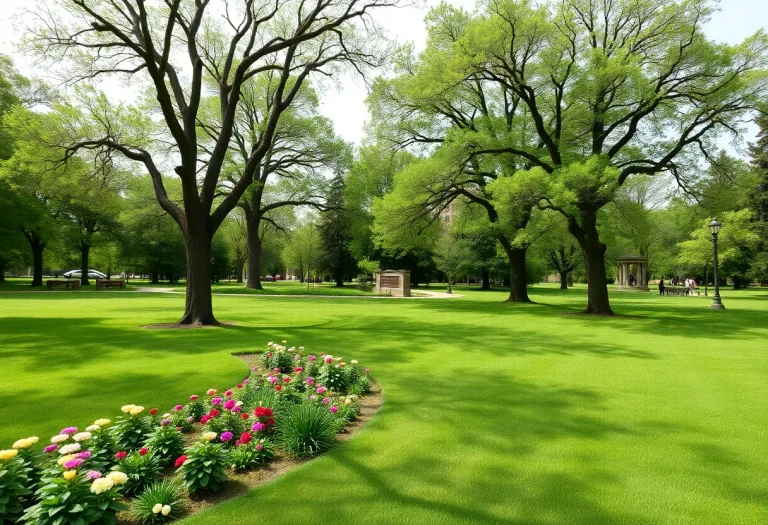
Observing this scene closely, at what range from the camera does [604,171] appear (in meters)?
15.5

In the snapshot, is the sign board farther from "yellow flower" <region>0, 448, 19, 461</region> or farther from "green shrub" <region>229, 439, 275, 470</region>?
"yellow flower" <region>0, 448, 19, 461</region>

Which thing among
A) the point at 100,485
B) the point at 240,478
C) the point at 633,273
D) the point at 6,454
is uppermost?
the point at 633,273

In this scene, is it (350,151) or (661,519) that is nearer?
(661,519)

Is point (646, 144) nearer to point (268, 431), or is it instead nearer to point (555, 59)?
point (555, 59)

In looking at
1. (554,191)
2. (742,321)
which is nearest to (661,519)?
(554,191)

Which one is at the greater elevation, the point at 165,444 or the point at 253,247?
the point at 253,247

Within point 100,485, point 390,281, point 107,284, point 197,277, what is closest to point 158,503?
point 100,485

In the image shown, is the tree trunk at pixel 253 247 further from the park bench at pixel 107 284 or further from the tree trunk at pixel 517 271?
the tree trunk at pixel 517 271

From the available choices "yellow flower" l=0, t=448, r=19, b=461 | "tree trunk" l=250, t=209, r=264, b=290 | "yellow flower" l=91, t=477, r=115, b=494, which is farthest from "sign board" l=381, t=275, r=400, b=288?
"yellow flower" l=91, t=477, r=115, b=494

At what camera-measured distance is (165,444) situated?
13.6 feet

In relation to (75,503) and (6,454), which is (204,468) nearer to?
(75,503)

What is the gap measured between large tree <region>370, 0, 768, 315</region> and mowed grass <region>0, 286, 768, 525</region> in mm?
7527

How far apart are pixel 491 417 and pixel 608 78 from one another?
54.4ft

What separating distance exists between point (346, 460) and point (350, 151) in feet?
116
